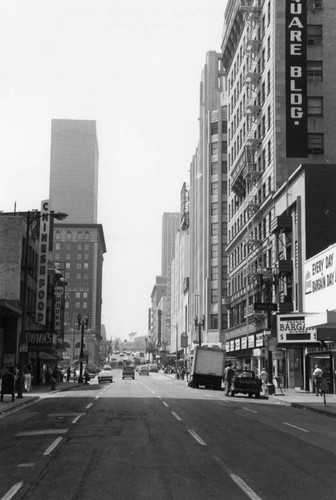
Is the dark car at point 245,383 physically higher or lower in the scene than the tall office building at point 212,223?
lower

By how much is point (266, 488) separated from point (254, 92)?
60.0m

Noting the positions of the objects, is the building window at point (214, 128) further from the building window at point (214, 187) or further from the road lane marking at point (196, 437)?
the road lane marking at point (196, 437)

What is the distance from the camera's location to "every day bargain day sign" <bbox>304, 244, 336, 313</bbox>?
35.0m

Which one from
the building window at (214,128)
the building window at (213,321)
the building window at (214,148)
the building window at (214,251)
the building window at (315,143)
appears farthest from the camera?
the building window at (214,148)

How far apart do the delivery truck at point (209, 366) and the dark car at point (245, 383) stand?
11.9 metres

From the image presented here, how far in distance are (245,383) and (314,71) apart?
3000cm

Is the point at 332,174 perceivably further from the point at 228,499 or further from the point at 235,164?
the point at 228,499

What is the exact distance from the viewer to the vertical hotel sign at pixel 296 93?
5544cm

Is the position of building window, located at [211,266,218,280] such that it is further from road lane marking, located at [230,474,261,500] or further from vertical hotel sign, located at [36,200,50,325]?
road lane marking, located at [230,474,261,500]

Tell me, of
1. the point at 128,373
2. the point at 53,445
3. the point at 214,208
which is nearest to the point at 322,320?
the point at 53,445

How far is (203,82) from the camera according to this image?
134 meters

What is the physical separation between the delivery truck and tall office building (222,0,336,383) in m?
4.46

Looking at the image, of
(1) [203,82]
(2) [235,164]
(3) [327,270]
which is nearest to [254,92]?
(2) [235,164]

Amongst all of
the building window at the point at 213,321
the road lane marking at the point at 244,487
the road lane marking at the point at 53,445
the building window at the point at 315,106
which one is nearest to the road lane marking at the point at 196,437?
the road lane marking at the point at 53,445
